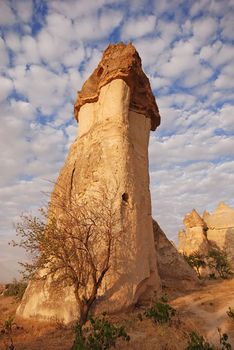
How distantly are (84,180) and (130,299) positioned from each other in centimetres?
495

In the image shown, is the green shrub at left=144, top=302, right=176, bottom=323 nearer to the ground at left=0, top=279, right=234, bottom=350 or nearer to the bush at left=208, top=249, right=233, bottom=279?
the ground at left=0, top=279, right=234, bottom=350

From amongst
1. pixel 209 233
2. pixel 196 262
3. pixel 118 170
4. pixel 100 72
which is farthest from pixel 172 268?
pixel 209 233

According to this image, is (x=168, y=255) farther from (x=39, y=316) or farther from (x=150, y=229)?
(x=39, y=316)

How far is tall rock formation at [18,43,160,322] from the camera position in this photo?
10055 mm

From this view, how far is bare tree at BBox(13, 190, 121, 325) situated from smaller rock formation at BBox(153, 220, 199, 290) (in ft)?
25.7

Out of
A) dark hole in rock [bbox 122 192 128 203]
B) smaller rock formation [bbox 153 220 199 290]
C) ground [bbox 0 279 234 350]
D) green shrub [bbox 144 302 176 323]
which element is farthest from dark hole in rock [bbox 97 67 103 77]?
green shrub [bbox 144 302 176 323]

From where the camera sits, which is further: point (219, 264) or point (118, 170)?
point (219, 264)

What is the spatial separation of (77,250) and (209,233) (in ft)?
95.1

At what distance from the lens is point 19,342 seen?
7434 millimetres

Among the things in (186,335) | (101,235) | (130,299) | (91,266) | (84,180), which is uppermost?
(84,180)

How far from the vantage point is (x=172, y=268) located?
691 inches

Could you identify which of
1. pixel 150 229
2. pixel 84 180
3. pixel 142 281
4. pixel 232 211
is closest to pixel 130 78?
pixel 84 180

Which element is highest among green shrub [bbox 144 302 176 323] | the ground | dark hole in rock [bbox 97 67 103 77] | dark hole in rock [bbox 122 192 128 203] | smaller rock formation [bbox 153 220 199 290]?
dark hole in rock [bbox 97 67 103 77]

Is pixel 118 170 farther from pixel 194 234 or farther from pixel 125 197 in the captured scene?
pixel 194 234
